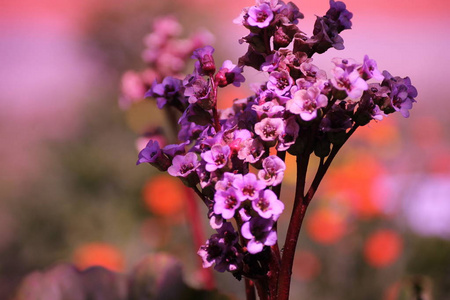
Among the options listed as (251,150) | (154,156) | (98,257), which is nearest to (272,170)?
(251,150)

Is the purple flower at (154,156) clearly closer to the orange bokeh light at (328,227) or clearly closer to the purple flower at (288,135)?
the purple flower at (288,135)

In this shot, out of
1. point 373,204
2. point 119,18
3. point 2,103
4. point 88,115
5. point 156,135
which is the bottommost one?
point 156,135

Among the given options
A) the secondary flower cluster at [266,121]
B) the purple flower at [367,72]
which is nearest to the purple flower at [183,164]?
the secondary flower cluster at [266,121]

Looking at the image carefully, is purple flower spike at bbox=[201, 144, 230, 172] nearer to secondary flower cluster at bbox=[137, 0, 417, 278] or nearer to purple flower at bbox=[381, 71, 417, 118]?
secondary flower cluster at bbox=[137, 0, 417, 278]

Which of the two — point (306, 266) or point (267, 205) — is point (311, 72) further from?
point (306, 266)

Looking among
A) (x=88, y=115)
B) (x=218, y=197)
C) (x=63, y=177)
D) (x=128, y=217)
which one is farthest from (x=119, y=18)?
(x=218, y=197)

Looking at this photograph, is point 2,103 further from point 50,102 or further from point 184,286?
point 184,286
